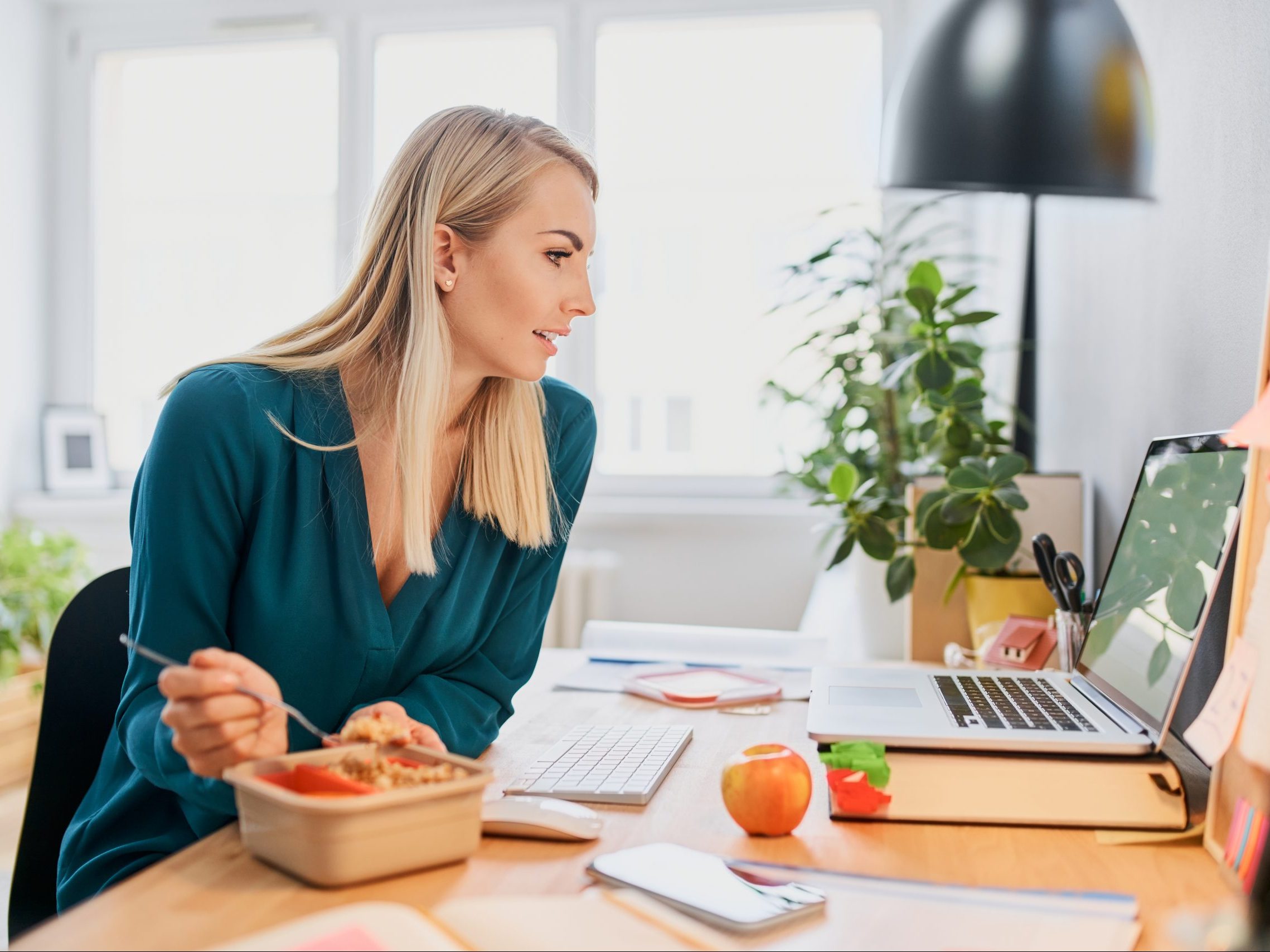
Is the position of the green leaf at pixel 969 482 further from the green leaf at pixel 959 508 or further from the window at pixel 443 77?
the window at pixel 443 77

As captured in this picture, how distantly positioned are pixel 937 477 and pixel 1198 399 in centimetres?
50

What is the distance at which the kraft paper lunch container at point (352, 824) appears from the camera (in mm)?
680

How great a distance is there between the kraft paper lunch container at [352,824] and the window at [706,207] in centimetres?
258

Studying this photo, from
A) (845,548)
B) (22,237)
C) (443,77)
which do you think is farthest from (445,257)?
(22,237)

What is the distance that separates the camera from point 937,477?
5.45 ft

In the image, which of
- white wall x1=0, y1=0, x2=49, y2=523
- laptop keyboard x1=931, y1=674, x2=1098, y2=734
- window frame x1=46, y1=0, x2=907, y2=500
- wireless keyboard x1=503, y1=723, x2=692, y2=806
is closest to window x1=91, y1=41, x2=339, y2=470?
window frame x1=46, y1=0, x2=907, y2=500

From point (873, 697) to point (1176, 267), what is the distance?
0.64 meters

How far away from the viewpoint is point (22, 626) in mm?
2758

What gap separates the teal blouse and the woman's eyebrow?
0.92 ft

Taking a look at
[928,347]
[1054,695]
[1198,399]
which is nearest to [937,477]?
[928,347]

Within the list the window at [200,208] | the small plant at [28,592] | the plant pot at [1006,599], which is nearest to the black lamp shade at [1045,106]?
the plant pot at [1006,599]

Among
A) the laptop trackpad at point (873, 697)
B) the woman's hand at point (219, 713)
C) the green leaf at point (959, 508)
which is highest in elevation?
the green leaf at point (959, 508)

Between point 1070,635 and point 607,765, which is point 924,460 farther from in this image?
point 607,765

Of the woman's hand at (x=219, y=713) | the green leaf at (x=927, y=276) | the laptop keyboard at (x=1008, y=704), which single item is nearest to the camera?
the woman's hand at (x=219, y=713)
